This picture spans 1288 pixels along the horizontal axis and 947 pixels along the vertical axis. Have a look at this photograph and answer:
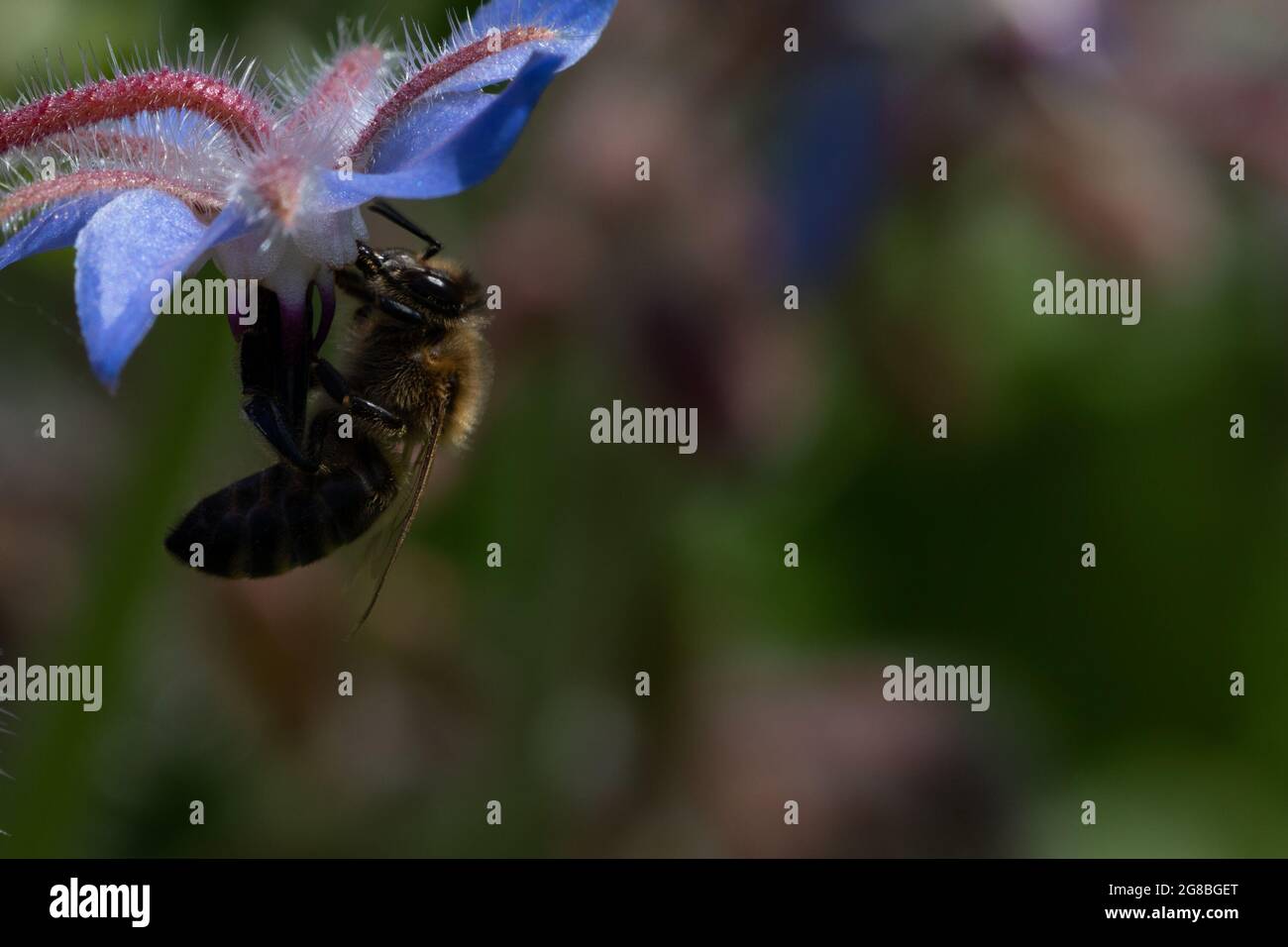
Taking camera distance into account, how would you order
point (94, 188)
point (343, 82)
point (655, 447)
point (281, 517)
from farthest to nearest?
1. point (655, 447)
2. point (281, 517)
3. point (343, 82)
4. point (94, 188)

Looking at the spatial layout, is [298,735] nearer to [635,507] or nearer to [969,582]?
[635,507]

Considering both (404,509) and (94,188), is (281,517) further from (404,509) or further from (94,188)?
(94,188)

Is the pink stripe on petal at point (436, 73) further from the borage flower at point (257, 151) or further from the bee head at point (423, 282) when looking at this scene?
the bee head at point (423, 282)

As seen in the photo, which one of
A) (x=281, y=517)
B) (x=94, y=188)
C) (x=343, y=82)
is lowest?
(x=281, y=517)

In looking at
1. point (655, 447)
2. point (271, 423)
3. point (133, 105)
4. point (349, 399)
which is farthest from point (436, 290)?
point (655, 447)

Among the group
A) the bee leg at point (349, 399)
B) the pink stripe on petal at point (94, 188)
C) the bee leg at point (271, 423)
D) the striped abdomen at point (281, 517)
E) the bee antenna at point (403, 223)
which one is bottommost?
the striped abdomen at point (281, 517)

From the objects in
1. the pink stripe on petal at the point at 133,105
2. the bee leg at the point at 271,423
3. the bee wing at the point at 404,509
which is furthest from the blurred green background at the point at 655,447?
the pink stripe on petal at the point at 133,105

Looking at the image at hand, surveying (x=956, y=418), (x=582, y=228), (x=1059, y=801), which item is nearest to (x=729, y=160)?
(x=582, y=228)
